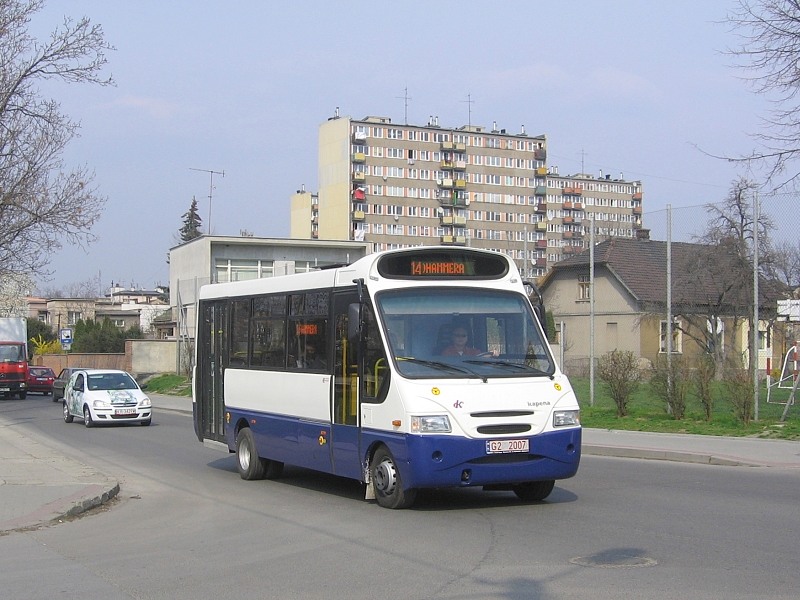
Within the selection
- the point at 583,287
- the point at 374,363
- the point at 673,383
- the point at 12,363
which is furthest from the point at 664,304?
the point at 12,363

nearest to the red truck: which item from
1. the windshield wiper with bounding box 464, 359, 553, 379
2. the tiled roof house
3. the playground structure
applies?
the tiled roof house

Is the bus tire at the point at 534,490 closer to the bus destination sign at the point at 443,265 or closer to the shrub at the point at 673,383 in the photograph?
the bus destination sign at the point at 443,265

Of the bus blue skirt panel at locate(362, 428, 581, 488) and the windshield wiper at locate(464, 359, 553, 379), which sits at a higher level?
the windshield wiper at locate(464, 359, 553, 379)

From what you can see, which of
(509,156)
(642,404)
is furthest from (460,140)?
(642,404)

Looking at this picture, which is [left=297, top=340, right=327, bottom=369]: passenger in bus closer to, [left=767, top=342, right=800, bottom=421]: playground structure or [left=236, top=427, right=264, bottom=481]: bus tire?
[left=236, top=427, right=264, bottom=481]: bus tire

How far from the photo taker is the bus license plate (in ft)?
35.4

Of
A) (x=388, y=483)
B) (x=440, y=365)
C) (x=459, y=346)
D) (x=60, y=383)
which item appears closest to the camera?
(x=440, y=365)

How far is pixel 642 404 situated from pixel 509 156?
107 meters

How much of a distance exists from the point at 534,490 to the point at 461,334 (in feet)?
6.69

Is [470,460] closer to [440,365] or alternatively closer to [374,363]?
[440,365]

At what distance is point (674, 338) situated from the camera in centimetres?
2558

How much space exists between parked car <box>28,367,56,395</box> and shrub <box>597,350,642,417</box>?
37.2m

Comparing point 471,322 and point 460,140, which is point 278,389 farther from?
point 460,140

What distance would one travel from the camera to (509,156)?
131000 mm
